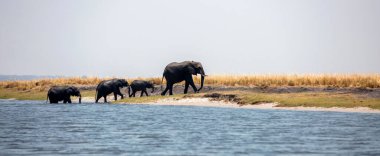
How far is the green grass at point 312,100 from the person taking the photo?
1854 inches

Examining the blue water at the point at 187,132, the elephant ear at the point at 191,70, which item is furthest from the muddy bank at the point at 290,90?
the blue water at the point at 187,132

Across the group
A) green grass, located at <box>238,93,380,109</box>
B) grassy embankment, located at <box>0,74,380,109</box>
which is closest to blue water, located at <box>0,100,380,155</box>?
green grass, located at <box>238,93,380,109</box>

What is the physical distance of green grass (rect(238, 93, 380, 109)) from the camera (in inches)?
1854

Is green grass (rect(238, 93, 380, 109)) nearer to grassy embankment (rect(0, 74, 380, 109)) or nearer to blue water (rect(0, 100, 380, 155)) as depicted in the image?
grassy embankment (rect(0, 74, 380, 109))

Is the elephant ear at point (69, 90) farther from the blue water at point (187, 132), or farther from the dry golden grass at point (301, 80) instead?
the dry golden grass at point (301, 80)

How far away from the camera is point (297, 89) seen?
58188 mm

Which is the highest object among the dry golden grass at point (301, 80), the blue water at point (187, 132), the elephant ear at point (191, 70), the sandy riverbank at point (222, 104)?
the elephant ear at point (191, 70)

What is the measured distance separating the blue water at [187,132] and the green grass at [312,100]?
2861 mm

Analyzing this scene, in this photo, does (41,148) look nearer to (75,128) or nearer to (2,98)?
(75,128)

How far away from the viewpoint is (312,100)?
49.9 m

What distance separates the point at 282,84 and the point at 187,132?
2822 centimetres

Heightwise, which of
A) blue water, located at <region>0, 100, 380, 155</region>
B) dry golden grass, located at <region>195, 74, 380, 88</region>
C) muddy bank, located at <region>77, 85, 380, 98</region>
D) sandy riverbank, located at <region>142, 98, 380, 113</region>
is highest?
dry golden grass, located at <region>195, 74, 380, 88</region>

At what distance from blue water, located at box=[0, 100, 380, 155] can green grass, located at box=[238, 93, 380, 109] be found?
286 cm

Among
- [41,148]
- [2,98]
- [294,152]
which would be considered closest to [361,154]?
[294,152]
